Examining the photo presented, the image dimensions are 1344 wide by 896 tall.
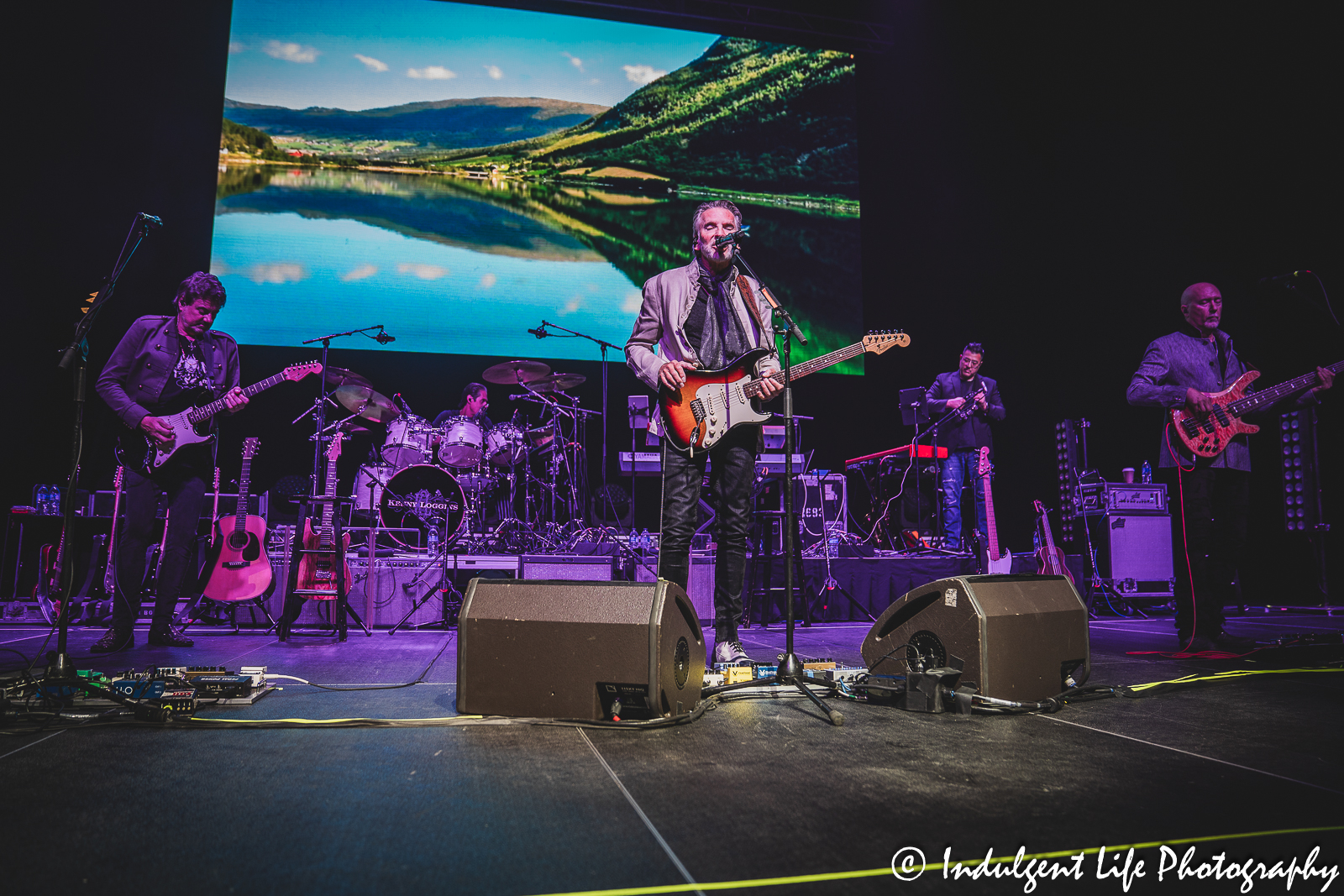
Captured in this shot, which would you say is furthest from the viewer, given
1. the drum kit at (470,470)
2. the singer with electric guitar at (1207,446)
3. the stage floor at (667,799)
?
the drum kit at (470,470)

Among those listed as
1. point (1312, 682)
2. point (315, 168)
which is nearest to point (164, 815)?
point (1312, 682)

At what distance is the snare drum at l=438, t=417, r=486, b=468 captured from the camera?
749 cm

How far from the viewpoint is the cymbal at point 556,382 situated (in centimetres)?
766

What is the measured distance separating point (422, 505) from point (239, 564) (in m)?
2.31

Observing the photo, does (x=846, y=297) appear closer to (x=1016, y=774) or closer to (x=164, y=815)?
(x=1016, y=774)

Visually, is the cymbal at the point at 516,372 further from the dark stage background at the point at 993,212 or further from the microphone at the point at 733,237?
the microphone at the point at 733,237

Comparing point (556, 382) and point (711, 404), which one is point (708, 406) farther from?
point (556, 382)

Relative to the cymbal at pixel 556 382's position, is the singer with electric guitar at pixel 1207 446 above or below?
below

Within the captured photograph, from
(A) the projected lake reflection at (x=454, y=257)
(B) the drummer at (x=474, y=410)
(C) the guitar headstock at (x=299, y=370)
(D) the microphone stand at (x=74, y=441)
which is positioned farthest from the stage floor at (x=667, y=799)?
(A) the projected lake reflection at (x=454, y=257)

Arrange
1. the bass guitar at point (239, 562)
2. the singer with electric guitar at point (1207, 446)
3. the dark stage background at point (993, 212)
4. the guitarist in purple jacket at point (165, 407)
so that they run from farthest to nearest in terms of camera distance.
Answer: the dark stage background at point (993, 212)
the bass guitar at point (239, 562)
the guitarist in purple jacket at point (165, 407)
the singer with electric guitar at point (1207, 446)

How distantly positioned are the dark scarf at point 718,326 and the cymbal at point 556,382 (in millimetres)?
4182

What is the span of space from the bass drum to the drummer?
588 millimetres

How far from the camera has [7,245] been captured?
588cm

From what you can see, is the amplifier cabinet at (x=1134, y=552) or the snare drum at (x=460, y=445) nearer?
the amplifier cabinet at (x=1134, y=552)
